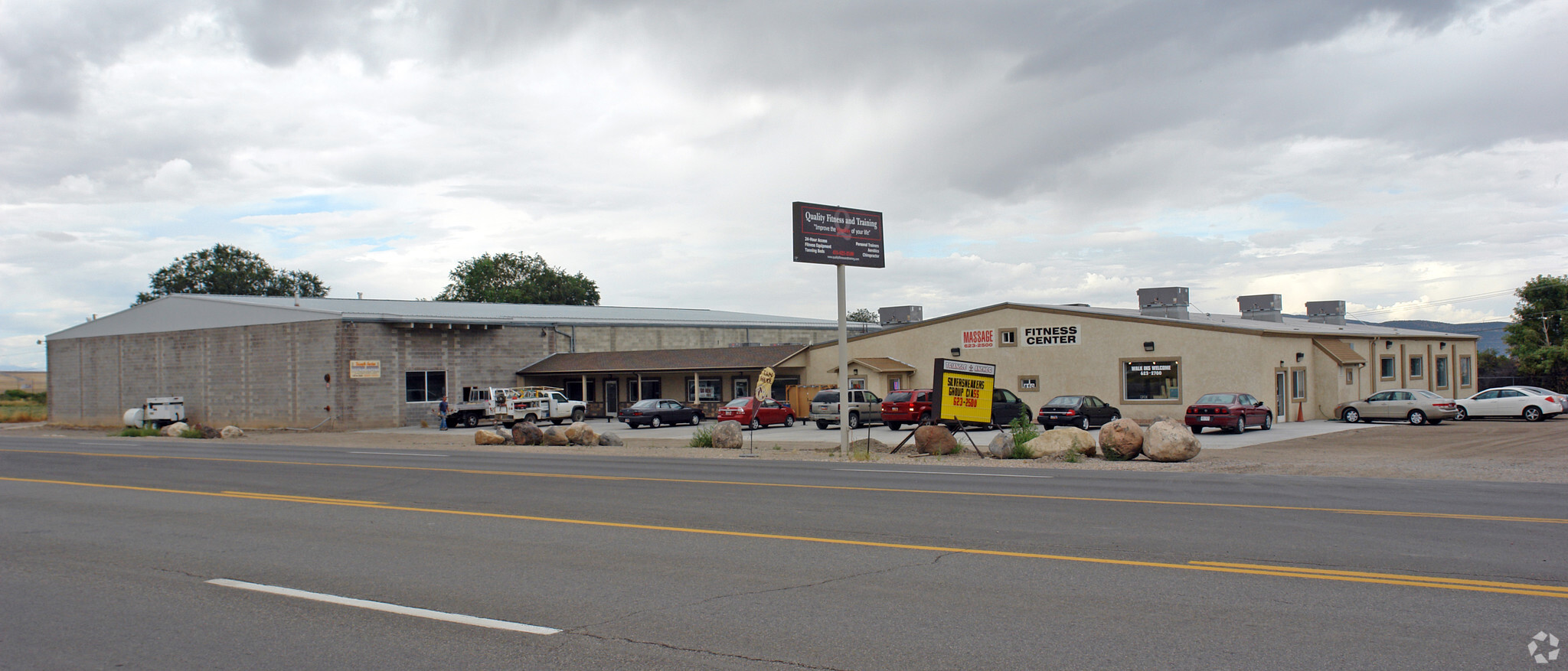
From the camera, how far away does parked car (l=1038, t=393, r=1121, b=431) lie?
3186 cm

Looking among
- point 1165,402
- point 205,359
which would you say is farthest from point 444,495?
point 205,359

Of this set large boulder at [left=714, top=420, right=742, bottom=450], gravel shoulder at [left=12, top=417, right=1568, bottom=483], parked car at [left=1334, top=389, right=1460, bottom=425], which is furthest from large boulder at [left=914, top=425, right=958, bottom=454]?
parked car at [left=1334, top=389, right=1460, bottom=425]

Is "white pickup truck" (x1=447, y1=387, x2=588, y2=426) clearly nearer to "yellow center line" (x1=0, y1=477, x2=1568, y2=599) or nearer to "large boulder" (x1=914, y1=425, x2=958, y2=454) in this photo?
"large boulder" (x1=914, y1=425, x2=958, y2=454)

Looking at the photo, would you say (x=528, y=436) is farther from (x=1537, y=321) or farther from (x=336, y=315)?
(x=1537, y=321)

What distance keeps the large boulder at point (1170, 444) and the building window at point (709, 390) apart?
2862 centimetres

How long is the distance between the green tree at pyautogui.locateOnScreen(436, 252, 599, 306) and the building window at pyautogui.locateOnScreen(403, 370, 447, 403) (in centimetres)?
4691

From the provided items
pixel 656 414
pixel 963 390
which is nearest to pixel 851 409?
pixel 656 414

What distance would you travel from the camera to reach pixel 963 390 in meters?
24.4

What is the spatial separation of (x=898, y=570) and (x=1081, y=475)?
1030 centimetres

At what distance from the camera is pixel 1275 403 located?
3466 centimetres

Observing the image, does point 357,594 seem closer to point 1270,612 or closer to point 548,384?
point 1270,612

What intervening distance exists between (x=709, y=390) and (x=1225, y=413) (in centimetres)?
2507

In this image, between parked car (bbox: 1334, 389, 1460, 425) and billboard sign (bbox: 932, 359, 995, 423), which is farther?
parked car (bbox: 1334, 389, 1460, 425)

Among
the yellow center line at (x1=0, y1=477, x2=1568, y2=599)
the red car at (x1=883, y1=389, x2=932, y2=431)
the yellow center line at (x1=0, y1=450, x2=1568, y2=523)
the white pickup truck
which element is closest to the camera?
the yellow center line at (x1=0, y1=477, x2=1568, y2=599)
